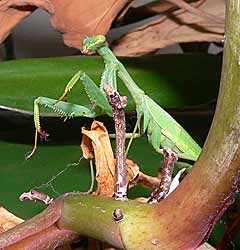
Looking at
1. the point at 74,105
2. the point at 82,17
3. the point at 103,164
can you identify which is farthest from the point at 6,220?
the point at 82,17

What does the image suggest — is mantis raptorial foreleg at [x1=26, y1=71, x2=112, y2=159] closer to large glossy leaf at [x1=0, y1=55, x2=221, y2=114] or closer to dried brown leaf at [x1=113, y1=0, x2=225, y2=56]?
large glossy leaf at [x1=0, y1=55, x2=221, y2=114]

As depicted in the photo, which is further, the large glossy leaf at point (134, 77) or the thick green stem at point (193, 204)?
the large glossy leaf at point (134, 77)

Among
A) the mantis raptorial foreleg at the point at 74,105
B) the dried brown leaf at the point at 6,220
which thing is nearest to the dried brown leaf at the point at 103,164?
the dried brown leaf at the point at 6,220

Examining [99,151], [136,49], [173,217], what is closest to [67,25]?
[136,49]

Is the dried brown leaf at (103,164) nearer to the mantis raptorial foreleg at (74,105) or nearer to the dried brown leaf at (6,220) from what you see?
the dried brown leaf at (6,220)

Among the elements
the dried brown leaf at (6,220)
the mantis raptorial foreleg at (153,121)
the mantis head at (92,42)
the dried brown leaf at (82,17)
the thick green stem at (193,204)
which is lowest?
the mantis raptorial foreleg at (153,121)

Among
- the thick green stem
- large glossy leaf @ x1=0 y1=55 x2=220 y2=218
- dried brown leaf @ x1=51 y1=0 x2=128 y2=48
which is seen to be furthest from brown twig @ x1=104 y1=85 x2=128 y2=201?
dried brown leaf @ x1=51 y1=0 x2=128 y2=48

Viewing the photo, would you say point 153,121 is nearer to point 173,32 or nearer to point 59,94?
point 59,94
